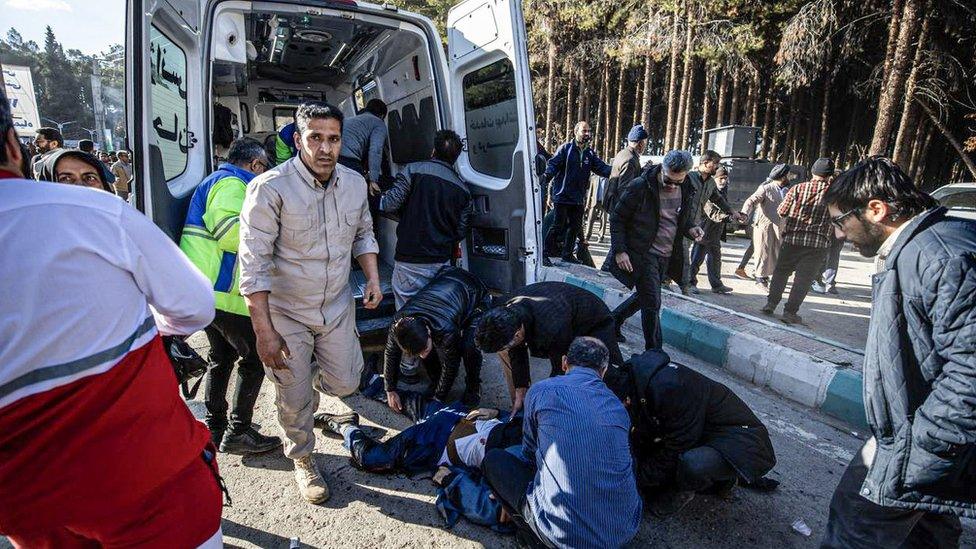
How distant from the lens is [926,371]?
137 centimetres

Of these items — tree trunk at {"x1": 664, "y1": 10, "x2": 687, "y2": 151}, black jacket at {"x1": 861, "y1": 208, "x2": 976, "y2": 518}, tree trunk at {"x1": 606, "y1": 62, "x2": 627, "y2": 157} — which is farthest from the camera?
tree trunk at {"x1": 606, "y1": 62, "x2": 627, "y2": 157}

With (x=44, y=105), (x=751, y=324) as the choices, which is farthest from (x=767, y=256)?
(x=44, y=105)

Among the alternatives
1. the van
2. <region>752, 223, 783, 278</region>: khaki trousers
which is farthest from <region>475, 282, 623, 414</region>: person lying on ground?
<region>752, 223, 783, 278</region>: khaki trousers

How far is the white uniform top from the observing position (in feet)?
2.70

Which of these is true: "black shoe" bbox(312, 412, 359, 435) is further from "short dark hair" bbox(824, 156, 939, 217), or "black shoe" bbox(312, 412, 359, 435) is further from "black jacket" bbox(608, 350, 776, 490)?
"short dark hair" bbox(824, 156, 939, 217)

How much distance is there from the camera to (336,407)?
125 inches

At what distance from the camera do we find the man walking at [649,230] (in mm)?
3791

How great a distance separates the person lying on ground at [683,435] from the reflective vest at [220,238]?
184cm

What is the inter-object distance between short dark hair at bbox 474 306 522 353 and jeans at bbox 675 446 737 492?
0.96 metres

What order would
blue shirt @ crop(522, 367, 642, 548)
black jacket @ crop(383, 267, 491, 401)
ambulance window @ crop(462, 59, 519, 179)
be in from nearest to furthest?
blue shirt @ crop(522, 367, 642, 548)
black jacket @ crop(383, 267, 491, 401)
ambulance window @ crop(462, 59, 519, 179)

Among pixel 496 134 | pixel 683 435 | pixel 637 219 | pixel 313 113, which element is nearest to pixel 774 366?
pixel 637 219

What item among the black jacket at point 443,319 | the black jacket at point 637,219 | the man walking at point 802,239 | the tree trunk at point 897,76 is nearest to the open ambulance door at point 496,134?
the black jacket at point 443,319

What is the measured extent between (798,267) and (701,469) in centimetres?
357

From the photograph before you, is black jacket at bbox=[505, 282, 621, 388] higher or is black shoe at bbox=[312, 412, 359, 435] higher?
black jacket at bbox=[505, 282, 621, 388]
